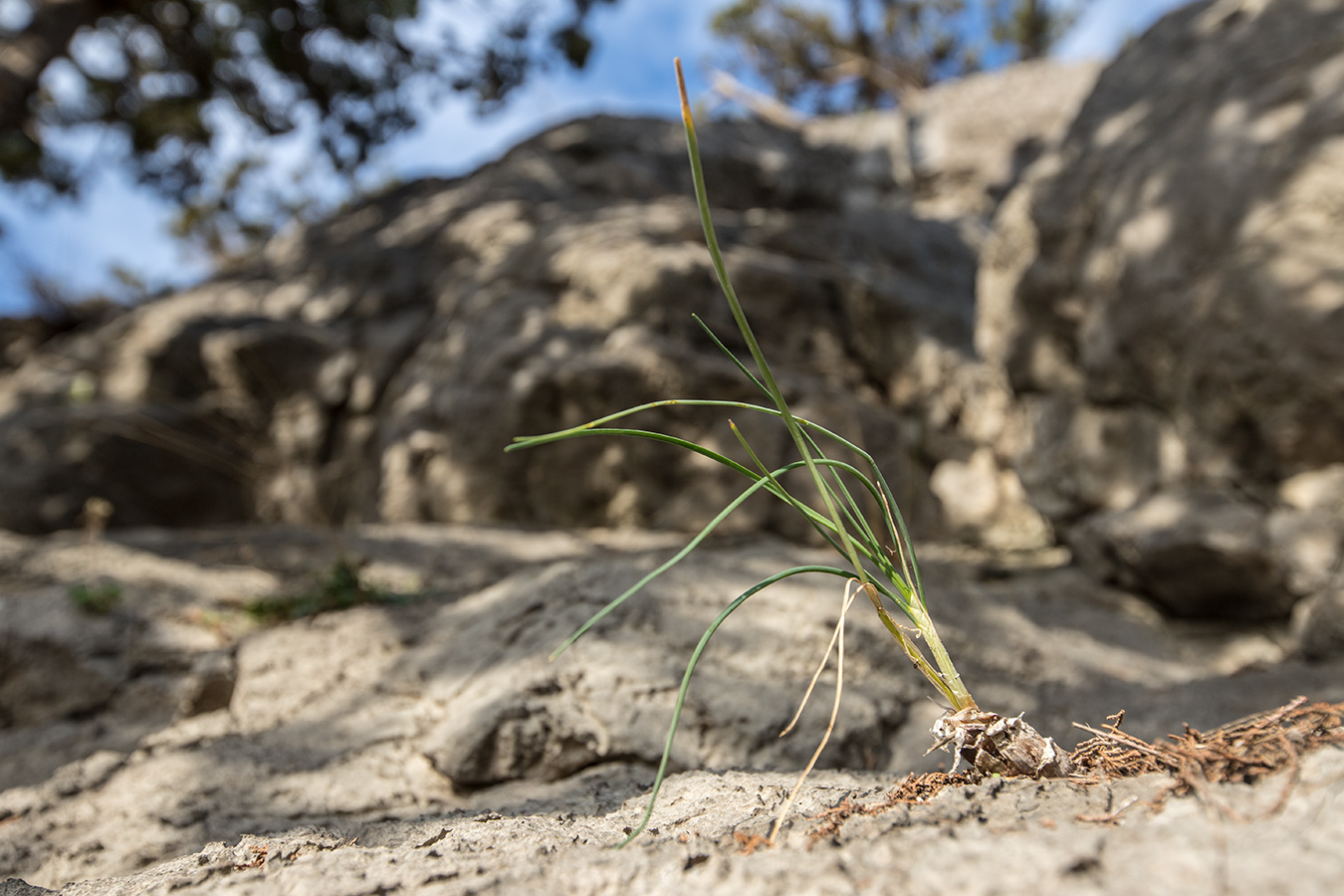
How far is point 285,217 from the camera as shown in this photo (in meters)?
13.1

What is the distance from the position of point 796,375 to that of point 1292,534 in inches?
93.6

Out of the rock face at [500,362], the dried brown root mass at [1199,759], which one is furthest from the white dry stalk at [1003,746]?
the rock face at [500,362]

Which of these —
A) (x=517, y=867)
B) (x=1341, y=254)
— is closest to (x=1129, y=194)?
(x=1341, y=254)

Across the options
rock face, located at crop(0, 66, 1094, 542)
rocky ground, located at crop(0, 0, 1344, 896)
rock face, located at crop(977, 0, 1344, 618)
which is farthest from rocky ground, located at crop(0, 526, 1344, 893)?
rock face, located at crop(0, 66, 1094, 542)

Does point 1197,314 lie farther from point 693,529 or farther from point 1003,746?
point 1003,746

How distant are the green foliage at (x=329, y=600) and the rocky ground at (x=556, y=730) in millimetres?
37

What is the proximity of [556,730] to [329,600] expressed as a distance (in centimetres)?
134

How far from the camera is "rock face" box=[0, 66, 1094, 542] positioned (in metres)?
4.15

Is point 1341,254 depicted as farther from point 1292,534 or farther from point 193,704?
point 193,704

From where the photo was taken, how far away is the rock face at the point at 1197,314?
2.60 meters

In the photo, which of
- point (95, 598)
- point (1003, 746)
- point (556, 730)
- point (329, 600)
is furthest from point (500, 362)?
point (1003, 746)

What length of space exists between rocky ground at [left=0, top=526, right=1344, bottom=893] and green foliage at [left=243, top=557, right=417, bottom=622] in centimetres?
4

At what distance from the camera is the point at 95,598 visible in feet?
8.51

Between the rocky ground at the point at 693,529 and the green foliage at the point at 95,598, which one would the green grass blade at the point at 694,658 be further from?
the green foliage at the point at 95,598
